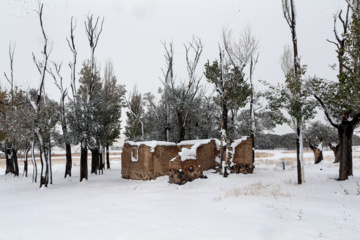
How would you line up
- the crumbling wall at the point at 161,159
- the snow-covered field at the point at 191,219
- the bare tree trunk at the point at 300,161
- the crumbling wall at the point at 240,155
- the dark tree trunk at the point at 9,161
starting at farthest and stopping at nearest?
the dark tree trunk at the point at 9,161 < the crumbling wall at the point at 240,155 < the crumbling wall at the point at 161,159 < the bare tree trunk at the point at 300,161 < the snow-covered field at the point at 191,219

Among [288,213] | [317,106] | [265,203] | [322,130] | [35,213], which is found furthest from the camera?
[322,130]

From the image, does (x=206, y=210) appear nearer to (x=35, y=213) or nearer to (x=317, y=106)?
(x=35, y=213)

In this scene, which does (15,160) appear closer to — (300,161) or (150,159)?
(150,159)

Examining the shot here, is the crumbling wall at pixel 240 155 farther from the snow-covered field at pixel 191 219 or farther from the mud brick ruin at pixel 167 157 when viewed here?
the snow-covered field at pixel 191 219

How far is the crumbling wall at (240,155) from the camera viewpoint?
1964 cm

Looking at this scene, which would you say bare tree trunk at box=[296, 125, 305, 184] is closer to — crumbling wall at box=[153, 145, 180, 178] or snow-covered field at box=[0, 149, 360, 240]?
snow-covered field at box=[0, 149, 360, 240]

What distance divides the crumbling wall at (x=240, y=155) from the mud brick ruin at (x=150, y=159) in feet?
14.3

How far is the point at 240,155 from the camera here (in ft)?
64.9

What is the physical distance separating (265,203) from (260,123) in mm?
19205

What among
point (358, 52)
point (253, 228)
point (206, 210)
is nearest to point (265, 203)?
point (206, 210)

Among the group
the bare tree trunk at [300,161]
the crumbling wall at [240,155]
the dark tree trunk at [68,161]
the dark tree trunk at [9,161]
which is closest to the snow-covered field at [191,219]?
the bare tree trunk at [300,161]

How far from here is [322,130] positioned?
120 ft

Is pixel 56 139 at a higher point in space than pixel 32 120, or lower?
lower

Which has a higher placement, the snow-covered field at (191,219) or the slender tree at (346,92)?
the slender tree at (346,92)
